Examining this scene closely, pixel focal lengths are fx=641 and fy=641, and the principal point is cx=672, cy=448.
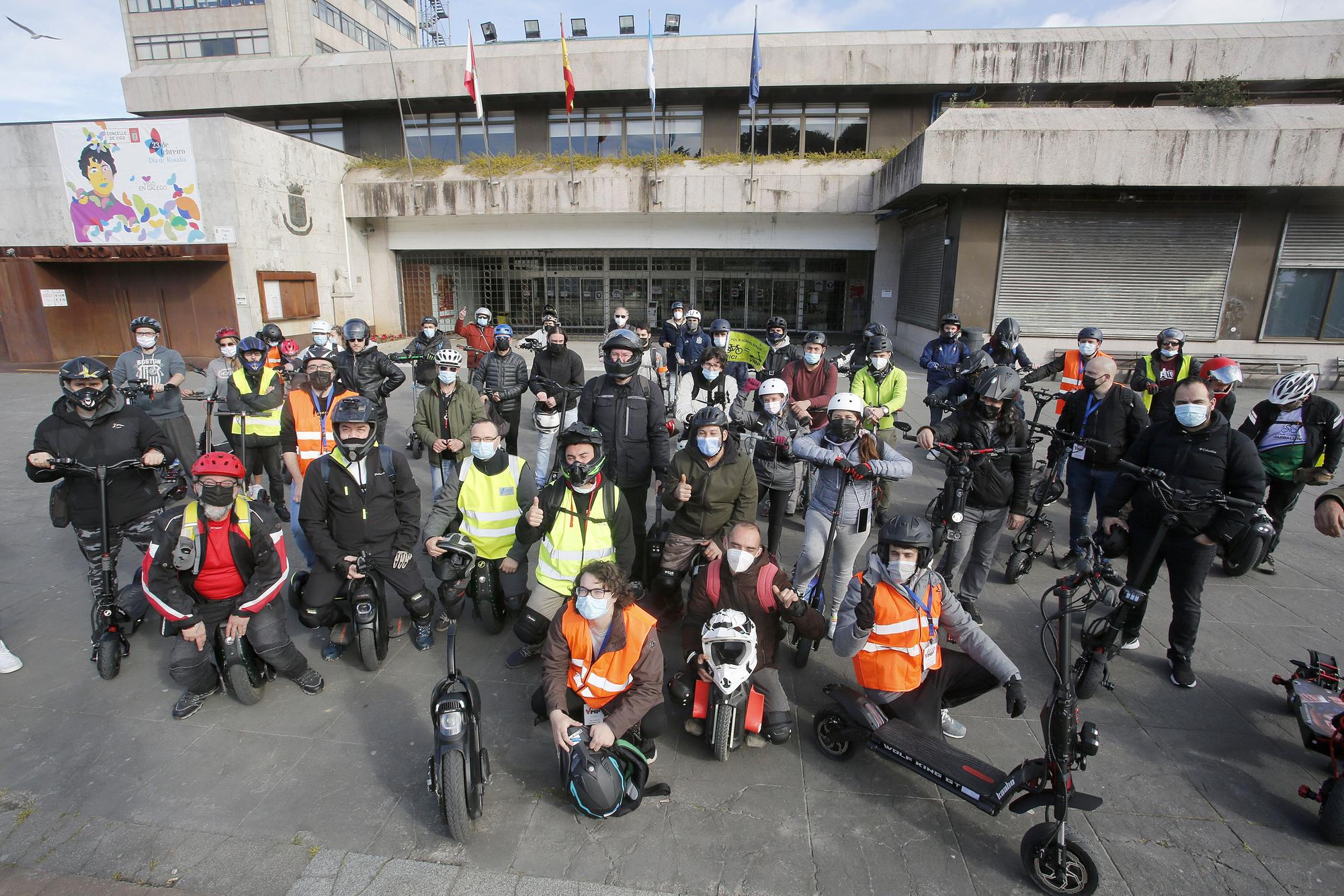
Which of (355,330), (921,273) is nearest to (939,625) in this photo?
(355,330)

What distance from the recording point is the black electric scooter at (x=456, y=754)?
2.93 m

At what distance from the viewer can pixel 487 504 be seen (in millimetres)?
4809

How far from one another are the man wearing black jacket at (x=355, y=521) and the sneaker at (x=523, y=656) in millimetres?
700

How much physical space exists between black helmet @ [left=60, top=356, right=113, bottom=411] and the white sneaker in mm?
1721

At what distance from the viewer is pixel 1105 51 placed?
57.5 ft

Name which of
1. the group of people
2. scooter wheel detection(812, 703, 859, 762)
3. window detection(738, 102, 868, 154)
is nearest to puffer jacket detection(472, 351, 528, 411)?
the group of people

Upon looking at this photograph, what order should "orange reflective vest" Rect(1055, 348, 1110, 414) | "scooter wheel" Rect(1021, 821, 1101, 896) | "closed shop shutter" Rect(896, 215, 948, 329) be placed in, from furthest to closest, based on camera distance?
1. "closed shop shutter" Rect(896, 215, 948, 329)
2. "orange reflective vest" Rect(1055, 348, 1110, 414)
3. "scooter wheel" Rect(1021, 821, 1101, 896)

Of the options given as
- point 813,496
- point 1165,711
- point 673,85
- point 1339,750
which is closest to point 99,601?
point 813,496

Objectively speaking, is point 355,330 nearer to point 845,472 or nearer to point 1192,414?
point 845,472

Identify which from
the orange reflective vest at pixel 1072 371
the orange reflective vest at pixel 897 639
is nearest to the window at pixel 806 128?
the orange reflective vest at pixel 1072 371

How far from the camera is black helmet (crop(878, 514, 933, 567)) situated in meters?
3.37

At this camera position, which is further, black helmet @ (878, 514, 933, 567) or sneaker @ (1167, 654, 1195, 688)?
sneaker @ (1167, 654, 1195, 688)

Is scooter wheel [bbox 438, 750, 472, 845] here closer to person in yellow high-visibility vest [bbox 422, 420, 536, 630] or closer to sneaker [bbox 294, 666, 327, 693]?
sneaker [bbox 294, 666, 327, 693]

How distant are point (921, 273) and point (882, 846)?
57.3 feet
